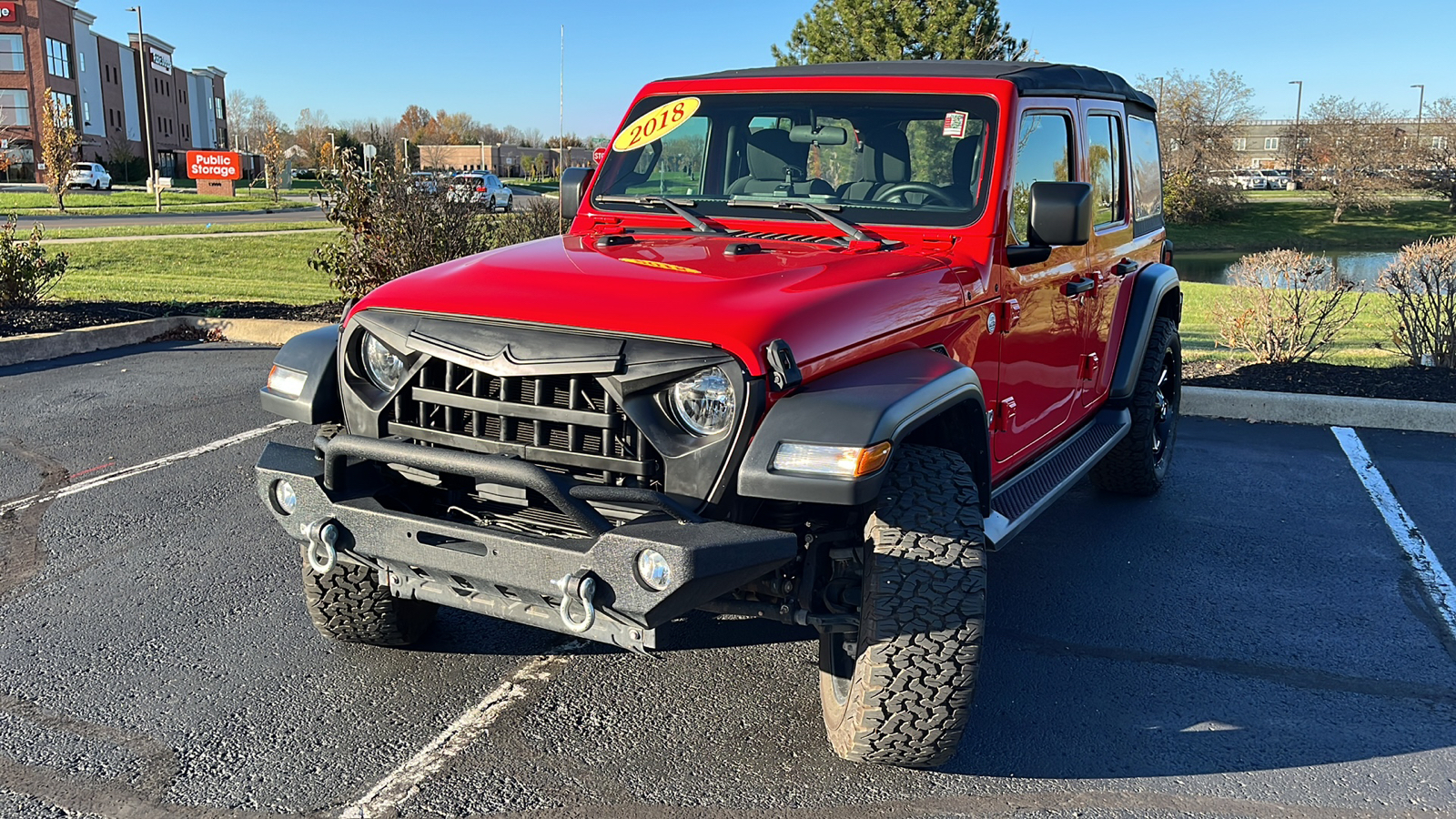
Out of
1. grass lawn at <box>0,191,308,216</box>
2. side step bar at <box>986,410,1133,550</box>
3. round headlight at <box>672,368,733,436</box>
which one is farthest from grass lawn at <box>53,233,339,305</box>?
grass lawn at <box>0,191,308,216</box>

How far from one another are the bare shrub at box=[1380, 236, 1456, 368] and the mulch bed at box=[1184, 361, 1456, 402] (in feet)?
0.68

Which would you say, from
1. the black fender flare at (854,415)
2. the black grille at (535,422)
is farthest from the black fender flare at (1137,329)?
the black grille at (535,422)

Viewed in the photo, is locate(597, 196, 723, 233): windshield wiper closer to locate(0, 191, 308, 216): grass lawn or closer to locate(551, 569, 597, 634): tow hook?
locate(551, 569, 597, 634): tow hook

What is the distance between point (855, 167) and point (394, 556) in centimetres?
227

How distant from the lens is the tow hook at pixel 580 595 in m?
2.79

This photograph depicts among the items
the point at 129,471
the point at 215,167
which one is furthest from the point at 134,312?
the point at 215,167

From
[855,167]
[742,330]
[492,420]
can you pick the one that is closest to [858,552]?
[742,330]

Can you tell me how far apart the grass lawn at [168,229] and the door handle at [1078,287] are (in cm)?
2075

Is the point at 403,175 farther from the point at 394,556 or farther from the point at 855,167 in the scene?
the point at 394,556

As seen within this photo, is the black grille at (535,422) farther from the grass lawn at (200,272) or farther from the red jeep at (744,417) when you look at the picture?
the grass lawn at (200,272)

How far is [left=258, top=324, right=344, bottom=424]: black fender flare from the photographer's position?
3.45 meters

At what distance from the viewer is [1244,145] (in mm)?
98312

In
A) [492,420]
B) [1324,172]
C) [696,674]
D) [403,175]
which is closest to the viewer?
[492,420]

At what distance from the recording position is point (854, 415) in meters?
2.87
